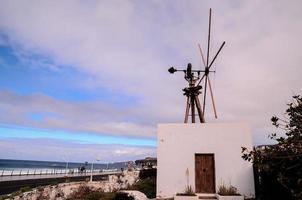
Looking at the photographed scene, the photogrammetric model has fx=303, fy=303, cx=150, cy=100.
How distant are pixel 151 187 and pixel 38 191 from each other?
756 cm

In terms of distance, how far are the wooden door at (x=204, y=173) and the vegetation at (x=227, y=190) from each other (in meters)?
0.65

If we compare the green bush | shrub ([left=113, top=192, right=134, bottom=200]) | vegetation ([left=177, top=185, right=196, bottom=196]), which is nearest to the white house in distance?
vegetation ([left=177, top=185, right=196, bottom=196])

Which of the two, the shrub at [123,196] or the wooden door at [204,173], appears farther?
the wooden door at [204,173]

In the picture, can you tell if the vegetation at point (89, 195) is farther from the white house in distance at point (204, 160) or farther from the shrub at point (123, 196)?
the white house in distance at point (204, 160)

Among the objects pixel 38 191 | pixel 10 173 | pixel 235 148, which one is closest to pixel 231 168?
pixel 235 148

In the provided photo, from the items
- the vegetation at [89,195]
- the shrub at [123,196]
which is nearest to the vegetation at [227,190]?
the shrub at [123,196]

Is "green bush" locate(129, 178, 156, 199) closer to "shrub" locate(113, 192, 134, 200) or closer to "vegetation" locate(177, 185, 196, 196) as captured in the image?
"vegetation" locate(177, 185, 196, 196)

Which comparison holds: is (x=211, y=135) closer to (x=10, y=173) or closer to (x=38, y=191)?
(x=38, y=191)

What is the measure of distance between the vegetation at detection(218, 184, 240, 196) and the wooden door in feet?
2.13

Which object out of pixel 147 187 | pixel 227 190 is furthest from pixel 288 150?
pixel 147 187

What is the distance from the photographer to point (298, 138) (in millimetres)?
8109

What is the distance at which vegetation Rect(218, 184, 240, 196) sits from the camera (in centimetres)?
1549

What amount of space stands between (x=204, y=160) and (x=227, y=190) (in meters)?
2.09

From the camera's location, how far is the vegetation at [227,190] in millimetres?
15491
